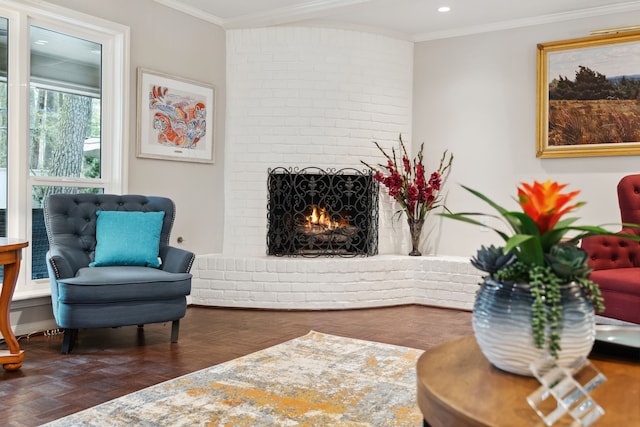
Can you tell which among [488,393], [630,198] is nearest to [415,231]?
[630,198]

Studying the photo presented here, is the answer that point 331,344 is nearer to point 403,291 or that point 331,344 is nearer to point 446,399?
point 403,291

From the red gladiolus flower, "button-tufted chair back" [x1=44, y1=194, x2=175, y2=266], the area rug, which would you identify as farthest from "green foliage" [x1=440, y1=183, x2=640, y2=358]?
"button-tufted chair back" [x1=44, y1=194, x2=175, y2=266]

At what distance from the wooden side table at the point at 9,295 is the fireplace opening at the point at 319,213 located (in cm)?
242

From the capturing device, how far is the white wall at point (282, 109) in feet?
16.8

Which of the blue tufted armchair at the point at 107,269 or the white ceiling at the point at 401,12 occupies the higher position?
the white ceiling at the point at 401,12

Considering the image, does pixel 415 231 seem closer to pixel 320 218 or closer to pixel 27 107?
pixel 320 218

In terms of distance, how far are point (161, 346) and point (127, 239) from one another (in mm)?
716

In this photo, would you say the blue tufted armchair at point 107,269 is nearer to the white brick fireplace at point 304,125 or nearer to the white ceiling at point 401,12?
the white brick fireplace at point 304,125

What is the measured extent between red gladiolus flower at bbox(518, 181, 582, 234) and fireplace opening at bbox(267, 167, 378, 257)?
380 cm

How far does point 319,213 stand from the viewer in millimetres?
5227

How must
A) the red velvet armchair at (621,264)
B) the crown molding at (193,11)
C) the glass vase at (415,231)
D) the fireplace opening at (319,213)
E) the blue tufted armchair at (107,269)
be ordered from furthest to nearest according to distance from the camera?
the glass vase at (415,231) → the fireplace opening at (319,213) → the crown molding at (193,11) → the blue tufted armchair at (107,269) → the red velvet armchair at (621,264)

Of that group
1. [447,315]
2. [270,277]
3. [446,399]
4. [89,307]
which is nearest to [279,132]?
[270,277]

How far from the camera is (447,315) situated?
4.65m

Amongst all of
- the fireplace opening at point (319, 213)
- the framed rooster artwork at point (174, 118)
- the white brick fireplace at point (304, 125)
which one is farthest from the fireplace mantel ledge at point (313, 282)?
the framed rooster artwork at point (174, 118)
